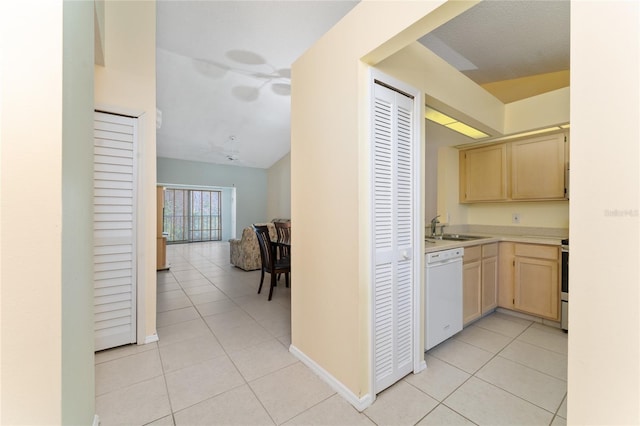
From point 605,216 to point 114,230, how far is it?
282 centimetres

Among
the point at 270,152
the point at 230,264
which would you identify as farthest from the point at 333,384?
the point at 270,152

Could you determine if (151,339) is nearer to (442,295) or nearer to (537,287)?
(442,295)

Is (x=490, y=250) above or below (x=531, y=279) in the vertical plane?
above

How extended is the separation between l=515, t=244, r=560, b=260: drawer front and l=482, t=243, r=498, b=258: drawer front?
203 mm

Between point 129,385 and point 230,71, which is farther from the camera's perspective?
point 230,71

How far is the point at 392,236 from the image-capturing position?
1688mm

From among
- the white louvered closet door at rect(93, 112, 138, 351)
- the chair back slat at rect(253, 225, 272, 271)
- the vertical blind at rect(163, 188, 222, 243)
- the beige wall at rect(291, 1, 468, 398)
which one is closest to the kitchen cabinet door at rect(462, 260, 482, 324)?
the beige wall at rect(291, 1, 468, 398)

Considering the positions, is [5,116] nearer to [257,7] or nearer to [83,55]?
[83,55]

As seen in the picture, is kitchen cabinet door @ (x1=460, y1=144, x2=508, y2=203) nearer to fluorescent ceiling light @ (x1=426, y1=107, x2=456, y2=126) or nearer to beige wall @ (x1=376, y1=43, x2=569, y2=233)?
beige wall @ (x1=376, y1=43, x2=569, y2=233)

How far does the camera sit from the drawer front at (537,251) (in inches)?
101

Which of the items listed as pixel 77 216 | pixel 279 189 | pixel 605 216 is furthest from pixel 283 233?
pixel 279 189

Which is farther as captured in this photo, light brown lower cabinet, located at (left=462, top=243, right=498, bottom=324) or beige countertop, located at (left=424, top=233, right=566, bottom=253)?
light brown lower cabinet, located at (left=462, top=243, right=498, bottom=324)

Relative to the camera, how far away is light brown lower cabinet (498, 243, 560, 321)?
256cm

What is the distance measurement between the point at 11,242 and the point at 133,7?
2.33 metres
